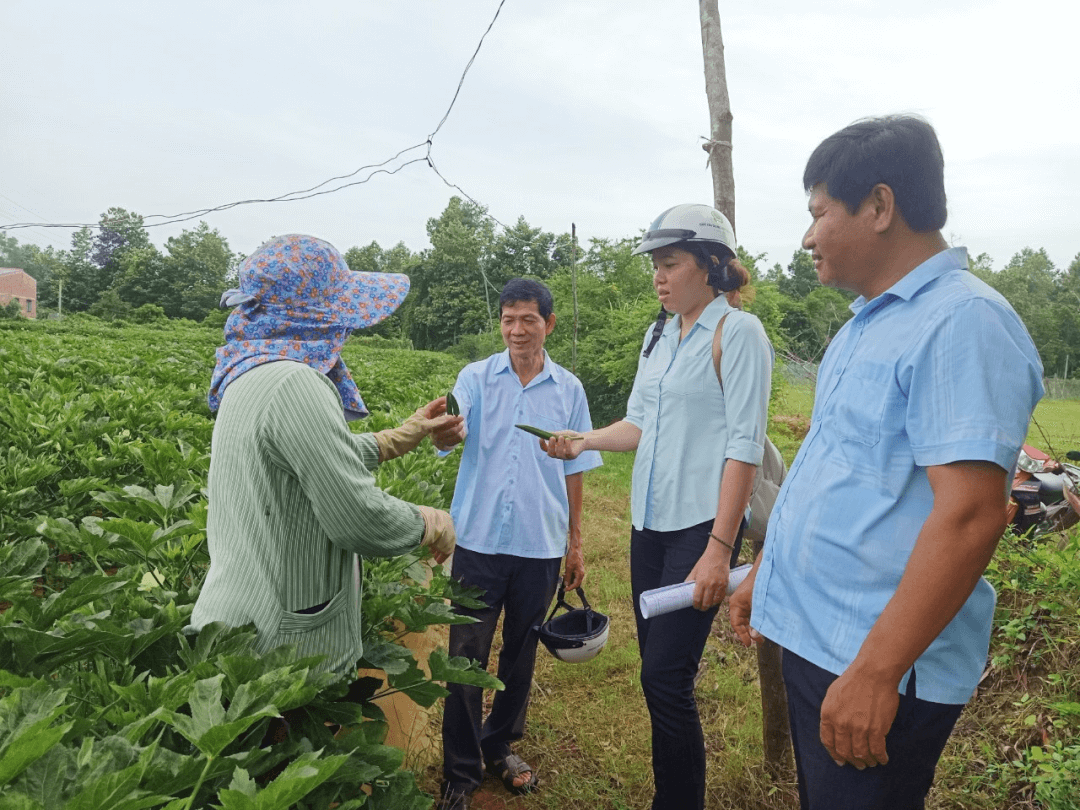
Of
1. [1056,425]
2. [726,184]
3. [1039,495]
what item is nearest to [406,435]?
[726,184]

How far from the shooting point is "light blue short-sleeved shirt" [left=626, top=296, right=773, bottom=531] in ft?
8.19

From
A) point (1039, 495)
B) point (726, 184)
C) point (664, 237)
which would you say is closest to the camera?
point (664, 237)

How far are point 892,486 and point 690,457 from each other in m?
1.17

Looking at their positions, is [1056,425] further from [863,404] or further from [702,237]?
[863,404]

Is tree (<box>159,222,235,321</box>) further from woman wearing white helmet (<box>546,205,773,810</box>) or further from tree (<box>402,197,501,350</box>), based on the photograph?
woman wearing white helmet (<box>546,205,773,810</box>)

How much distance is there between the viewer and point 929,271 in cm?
155

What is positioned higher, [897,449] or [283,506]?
[897,449]

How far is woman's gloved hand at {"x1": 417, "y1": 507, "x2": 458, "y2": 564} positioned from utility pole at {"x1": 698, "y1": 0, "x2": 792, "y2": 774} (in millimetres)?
1761

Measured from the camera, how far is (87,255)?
89.0 metres

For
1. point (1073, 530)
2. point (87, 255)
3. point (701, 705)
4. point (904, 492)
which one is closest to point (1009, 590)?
point (1073, 530)

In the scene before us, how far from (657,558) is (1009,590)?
2.58 meters

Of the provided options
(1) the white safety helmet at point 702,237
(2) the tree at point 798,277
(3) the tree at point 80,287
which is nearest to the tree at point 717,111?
(1) the white safety helmet at point 702,237

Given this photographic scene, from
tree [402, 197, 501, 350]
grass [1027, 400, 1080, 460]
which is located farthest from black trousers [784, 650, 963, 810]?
tree [402, 197, 501, 350]

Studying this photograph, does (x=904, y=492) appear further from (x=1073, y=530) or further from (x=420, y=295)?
(x=420, y=295)
